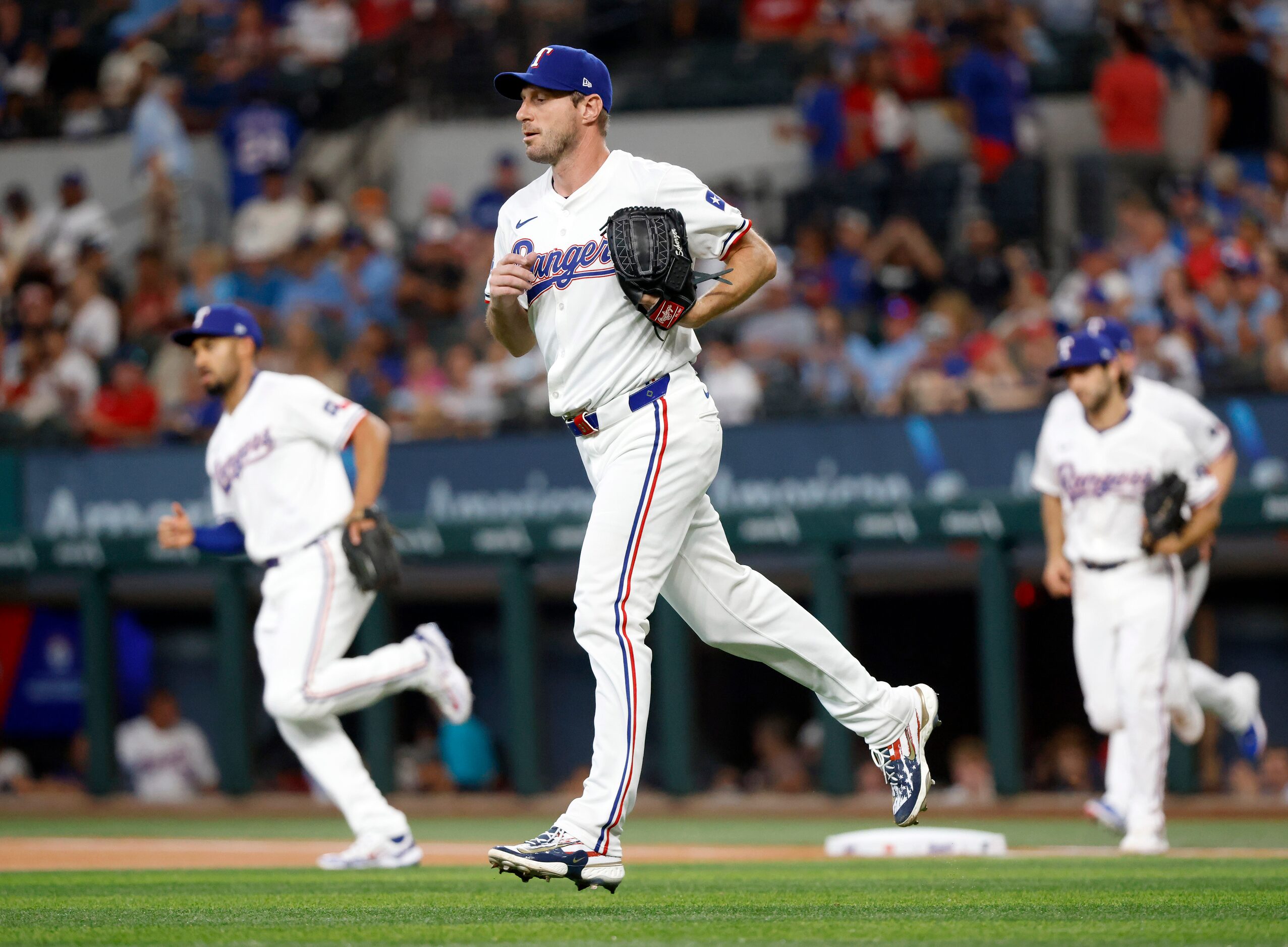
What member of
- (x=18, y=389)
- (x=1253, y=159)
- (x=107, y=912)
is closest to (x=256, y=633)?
(x=107, y=912)

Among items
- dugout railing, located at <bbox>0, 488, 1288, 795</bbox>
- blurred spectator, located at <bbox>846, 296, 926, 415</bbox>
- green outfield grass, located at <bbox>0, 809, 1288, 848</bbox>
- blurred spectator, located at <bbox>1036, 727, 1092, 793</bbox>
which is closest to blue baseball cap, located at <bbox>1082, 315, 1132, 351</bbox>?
green outfield grass, located at <bbox>0, 809, 1288, 848</bbox>

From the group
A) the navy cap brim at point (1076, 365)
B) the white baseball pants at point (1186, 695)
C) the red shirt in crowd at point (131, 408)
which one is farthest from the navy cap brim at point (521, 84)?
the red shirt in crowd at point (131, 408)

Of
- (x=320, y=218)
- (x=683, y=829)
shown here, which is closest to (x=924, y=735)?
(x=683, y=829)

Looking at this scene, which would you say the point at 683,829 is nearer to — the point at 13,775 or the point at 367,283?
the point at 13,775

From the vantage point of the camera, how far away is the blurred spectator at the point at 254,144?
1548 cm

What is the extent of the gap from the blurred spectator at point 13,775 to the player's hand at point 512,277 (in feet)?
29.4

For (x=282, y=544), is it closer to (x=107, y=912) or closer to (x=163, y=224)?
(x=107, y=912)

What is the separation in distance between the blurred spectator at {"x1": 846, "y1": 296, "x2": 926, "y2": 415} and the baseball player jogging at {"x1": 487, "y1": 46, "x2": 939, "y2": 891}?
6211mm

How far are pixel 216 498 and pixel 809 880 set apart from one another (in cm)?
301

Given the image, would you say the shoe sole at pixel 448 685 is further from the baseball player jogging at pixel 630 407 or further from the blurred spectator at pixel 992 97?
the blurred spectator at pixel 992 97

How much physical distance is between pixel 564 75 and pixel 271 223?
34.2 ft

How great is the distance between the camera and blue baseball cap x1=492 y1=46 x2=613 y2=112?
Answer: 4648 mm

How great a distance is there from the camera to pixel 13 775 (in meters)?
12.4

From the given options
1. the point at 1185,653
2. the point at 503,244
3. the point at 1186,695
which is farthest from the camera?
the point at 1185,653
